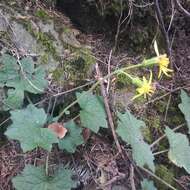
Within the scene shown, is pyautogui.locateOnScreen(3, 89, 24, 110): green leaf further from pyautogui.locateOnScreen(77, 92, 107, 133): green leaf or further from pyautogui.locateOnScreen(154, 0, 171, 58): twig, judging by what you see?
pyautogui.locateOnScreen(154, 0, 171, 58): twig

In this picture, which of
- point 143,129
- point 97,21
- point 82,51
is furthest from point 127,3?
point 143,129

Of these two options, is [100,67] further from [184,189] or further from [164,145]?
[184,189]

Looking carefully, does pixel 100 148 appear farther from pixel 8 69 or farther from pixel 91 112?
pixel 8 69

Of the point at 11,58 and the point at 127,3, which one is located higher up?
the point at 127,3

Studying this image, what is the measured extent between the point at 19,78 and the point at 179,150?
2.87ft

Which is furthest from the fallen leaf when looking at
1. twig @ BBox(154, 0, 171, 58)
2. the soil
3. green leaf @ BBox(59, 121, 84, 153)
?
twig @ BBox(154, 0, 171, 58)

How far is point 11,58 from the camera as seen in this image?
7.03 ft

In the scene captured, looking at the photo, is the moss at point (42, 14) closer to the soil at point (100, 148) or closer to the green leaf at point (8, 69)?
the soil at point (100, 148)

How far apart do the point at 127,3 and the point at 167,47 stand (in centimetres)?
37

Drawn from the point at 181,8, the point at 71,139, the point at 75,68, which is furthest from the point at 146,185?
the point at 181,8

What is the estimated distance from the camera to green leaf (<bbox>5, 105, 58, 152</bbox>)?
1.91m

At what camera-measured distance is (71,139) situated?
207 centimetres

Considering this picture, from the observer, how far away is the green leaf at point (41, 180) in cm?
192

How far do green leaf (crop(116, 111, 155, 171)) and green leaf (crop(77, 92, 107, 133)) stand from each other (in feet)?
0.29
